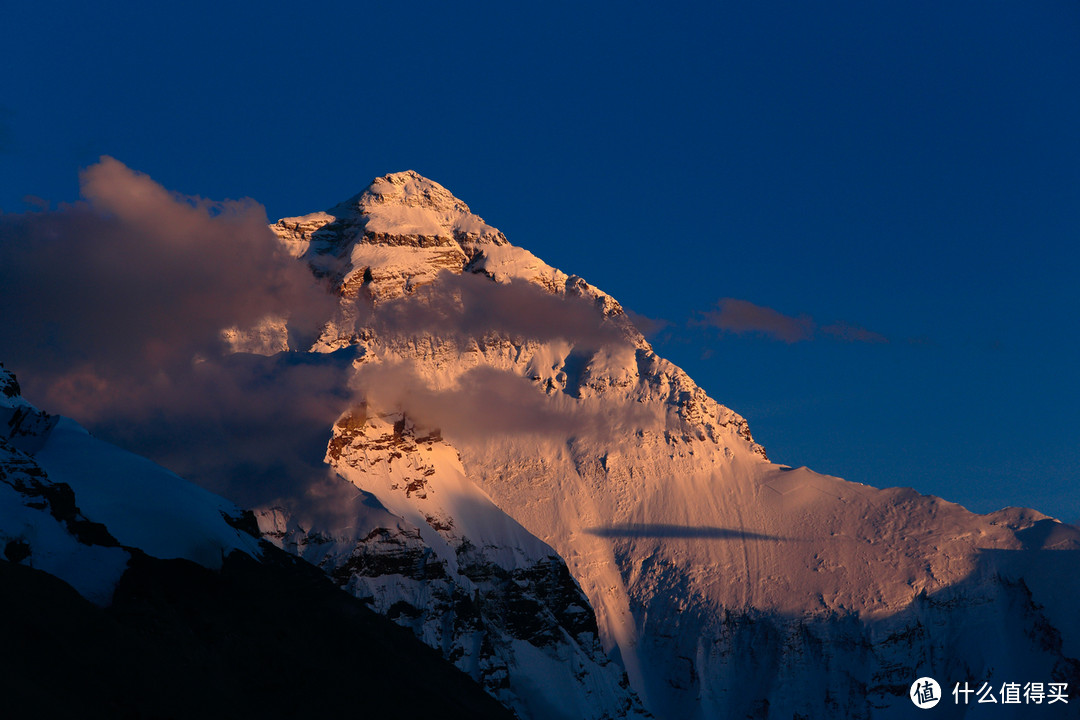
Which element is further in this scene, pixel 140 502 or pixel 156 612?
pixel 140 502

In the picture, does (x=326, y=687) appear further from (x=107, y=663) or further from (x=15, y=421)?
(x=15, y=421)

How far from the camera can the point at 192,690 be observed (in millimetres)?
99688

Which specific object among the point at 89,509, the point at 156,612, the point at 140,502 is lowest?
the point at 156,612

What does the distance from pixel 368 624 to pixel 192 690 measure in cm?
4761

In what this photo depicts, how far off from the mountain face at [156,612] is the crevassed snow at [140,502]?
20 centimetres

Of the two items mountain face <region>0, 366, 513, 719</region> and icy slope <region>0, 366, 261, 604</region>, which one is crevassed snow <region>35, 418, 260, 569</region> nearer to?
icy slope <region>0, 366, 261, 604</region>

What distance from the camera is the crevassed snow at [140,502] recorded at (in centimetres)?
11869

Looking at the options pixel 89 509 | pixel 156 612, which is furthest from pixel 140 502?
pixel 156 612

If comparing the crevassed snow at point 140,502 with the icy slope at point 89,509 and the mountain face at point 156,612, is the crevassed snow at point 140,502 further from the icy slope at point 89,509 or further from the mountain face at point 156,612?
the mountain face at point 156,612


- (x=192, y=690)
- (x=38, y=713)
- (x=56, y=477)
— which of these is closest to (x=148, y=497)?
(x=56, y=477)

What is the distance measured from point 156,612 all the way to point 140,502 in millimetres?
20314

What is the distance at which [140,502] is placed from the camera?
12356 cm

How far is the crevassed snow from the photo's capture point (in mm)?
118688

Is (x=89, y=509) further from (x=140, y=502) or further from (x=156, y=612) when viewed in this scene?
(x=156, y=612)
